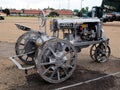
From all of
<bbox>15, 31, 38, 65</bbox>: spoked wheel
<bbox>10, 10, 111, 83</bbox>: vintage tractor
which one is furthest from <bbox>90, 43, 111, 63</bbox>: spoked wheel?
<bbox>15, 31, 38, 65</bbox>: spoked wheel

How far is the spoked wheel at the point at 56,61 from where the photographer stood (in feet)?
22.0

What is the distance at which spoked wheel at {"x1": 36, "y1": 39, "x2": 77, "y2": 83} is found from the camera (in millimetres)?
6703

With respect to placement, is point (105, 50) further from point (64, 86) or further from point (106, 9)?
point (106, 9)

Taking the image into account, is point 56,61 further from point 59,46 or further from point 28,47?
point 28,47

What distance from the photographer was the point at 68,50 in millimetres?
7219

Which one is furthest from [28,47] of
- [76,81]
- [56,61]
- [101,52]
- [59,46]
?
[101,52]

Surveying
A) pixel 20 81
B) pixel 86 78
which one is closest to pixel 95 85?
pixel 86 78

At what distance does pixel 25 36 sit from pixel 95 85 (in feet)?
9.34

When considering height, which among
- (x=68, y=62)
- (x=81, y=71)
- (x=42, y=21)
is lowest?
(x=81, y=71)

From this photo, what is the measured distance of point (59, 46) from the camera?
7.05 meters

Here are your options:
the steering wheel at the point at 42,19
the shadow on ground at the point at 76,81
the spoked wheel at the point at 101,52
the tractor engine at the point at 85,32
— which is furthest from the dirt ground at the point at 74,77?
the steering wheel at the point at 42,19

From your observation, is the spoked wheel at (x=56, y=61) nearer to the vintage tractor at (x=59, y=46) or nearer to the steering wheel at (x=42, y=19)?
the vintage tractor at (x=59, y=46)

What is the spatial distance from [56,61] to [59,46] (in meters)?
0.42

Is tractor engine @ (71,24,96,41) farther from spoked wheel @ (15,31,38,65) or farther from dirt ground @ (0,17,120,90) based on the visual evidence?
spoked wheel @ (15,31,38,65)
